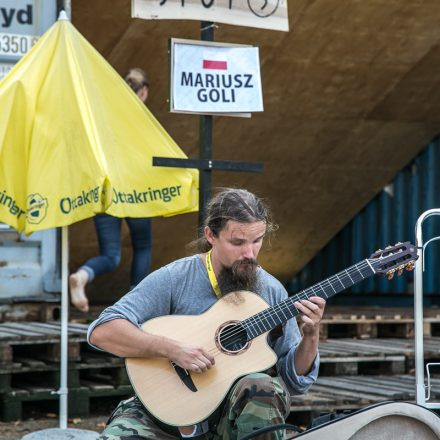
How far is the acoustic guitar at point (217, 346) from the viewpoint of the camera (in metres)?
3.92

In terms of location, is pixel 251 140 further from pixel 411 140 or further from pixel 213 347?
pixel 213 347

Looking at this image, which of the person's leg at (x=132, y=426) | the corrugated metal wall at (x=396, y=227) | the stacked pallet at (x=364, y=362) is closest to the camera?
the person's leg at (x=132, y=426)

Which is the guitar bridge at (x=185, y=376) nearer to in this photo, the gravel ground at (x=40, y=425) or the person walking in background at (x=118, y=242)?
the gravel ground at (x=40, y=425)

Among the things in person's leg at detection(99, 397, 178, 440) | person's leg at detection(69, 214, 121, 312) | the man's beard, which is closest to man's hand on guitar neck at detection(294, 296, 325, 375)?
the man's beard

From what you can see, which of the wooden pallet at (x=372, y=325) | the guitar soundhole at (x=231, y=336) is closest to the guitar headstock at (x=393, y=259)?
the guitar soundhole at (x=231, y=336)

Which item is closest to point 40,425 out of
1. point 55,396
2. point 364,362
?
point 55,396

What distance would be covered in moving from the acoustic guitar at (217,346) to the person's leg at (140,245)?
3.53 m

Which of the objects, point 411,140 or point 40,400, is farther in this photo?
point 411,140

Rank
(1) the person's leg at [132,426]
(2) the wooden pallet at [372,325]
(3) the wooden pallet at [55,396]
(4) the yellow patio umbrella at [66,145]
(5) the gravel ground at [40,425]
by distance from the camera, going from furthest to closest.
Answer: (2) the wooden pallet at [372,325]
(3) the wooden pallet at [55,396]
(5) the gravel ground at [40,425]
(4) the yellow patio umbrella at [66,145]
(1) the person's leg at [132,426]

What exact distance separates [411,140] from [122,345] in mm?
8405

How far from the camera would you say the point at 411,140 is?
1187cm

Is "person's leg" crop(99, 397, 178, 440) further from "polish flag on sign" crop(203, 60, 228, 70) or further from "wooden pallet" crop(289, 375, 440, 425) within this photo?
"polish flag on sign" crop(203, 60, 228, 70)

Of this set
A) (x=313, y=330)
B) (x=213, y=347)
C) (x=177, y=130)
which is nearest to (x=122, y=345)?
(x=213, y=347)

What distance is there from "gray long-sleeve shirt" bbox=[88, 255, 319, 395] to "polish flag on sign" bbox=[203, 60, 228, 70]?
223 centimetres
